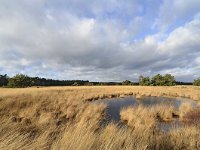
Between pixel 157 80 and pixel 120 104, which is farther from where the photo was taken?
pixel 157 80

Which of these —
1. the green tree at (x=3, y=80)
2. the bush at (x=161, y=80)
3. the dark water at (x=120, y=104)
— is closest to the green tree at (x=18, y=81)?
the green tree at (x=3, y=80)

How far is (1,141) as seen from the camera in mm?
4461

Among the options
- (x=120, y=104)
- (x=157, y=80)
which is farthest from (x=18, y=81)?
(x=157, y=80)

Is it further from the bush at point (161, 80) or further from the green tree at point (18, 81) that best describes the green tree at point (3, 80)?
the bush at point (161, 80)

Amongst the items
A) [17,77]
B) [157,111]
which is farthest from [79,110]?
[17,77]

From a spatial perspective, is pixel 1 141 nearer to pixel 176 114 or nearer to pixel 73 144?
pixel 73 144

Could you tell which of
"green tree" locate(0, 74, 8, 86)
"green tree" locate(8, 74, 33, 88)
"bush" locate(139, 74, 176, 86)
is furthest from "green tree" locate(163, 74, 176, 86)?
"green tree" locate(0, 74, 8, 86)

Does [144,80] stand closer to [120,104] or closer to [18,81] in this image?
[18,81]

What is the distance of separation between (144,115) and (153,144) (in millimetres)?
8282

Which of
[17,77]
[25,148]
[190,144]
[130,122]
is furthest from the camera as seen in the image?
[17,77]

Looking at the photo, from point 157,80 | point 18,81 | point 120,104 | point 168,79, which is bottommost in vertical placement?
point 120,104

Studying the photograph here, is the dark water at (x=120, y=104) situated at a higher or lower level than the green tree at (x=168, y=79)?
lower

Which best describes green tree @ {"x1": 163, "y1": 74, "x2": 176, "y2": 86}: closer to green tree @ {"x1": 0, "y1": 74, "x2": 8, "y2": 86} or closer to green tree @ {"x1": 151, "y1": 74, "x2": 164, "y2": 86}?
green tree @ {"x1": 151, "y1": 74, "x2": 164, "y2": 86}

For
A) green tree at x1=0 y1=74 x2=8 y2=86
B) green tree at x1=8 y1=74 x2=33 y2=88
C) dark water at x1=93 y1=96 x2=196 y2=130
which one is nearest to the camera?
dark water at x1=93 y1=96 x2=196 y2=130
